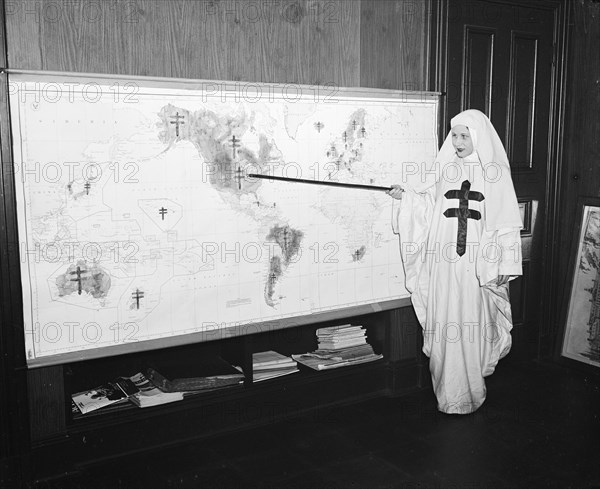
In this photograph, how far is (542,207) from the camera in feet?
14.3

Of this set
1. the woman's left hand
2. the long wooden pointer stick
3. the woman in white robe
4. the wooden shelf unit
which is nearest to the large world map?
the long wooden pointer stick

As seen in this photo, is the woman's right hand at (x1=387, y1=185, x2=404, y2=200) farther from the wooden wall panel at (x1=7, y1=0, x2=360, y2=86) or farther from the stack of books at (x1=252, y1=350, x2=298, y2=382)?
the stack of books at (x1=252, y1=350, x2=298, y2=382)

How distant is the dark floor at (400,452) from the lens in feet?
9.66

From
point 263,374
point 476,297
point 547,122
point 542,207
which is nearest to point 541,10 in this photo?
point 547,122

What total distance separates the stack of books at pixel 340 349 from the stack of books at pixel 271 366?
0.10 metres

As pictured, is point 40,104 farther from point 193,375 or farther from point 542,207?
point 542,207

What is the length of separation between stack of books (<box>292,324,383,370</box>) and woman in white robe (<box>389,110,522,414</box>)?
31 cm

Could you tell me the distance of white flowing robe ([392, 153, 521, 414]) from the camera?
354 cm

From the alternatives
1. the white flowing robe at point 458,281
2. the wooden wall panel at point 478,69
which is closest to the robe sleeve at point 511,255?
the white flowing robe at point 458,281

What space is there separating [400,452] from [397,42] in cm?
194

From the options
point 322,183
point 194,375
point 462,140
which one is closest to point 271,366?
point 194,375

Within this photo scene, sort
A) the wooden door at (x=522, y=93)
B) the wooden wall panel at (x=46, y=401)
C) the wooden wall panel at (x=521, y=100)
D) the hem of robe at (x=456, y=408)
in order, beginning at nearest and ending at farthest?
the wooden wall panel at (x=46, y=401) < the hem of robe at (x=456, y=408) < the wooden door at (x=522, y=93) < the wooden wall panel at (x=521, y=100)

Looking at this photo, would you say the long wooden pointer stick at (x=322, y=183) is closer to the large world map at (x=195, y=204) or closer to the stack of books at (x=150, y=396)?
the large world map at (x=195, y=204)

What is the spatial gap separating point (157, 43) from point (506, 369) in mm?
2567
